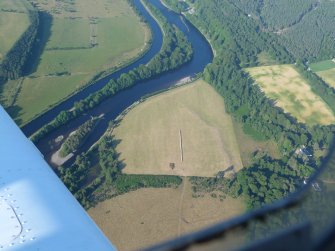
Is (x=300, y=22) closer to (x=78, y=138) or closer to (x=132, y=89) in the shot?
(x=132, y=89)

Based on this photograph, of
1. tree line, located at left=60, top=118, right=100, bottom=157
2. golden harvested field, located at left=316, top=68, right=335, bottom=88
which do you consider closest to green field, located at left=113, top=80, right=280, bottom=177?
tree line, located at left=60, top=118, right=100, bottom=157

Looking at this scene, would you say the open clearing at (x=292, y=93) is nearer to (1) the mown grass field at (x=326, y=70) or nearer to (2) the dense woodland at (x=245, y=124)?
(2) the dense woodland at (x=245, y=124)

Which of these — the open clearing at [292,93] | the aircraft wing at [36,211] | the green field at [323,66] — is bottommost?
the green field at [323,66]

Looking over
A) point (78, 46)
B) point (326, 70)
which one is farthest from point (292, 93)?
point (78, 46)

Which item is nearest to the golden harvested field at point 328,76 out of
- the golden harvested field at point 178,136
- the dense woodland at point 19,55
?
the golden harvested field at point 178,136

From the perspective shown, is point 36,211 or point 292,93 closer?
point 36,211

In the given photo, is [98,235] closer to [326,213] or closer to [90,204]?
[326,213]

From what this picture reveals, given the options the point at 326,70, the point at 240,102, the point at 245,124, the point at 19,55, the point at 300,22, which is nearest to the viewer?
the point at 245,124

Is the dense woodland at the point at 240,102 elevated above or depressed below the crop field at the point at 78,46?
below
